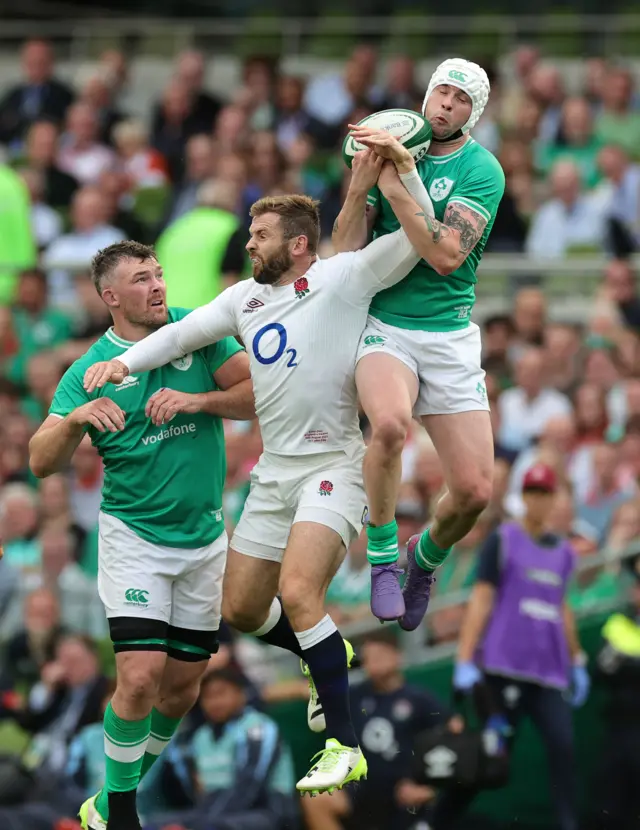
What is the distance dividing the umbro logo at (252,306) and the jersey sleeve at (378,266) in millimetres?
428

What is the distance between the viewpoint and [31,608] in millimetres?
12414

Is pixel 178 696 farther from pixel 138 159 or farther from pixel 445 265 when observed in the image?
pixel 138 159

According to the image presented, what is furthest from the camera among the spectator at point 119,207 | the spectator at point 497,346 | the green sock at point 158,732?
the spectator at point 119,207

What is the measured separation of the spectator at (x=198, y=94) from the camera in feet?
56.0

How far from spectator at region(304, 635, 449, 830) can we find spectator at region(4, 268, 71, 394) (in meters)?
4.17

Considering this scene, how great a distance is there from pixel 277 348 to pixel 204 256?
5190mm

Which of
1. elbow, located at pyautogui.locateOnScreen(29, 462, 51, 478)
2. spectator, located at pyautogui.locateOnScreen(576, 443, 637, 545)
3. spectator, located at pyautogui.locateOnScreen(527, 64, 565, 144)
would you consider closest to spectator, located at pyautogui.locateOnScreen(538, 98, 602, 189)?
spectator, located at pyautogui.locateOnScreen(527, 64, 565, 144)

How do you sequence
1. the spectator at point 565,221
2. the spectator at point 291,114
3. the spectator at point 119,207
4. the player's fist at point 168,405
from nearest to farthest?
the player's fist at point 168,405
the spectator at point 565,221
the spectator at point 119,207
the spectator at point 291,114

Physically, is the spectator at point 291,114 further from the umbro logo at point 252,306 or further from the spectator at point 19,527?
the umbro logo at point 252,306

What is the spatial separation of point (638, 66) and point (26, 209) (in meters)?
6.26

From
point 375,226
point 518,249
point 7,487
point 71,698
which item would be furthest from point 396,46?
point 375,226

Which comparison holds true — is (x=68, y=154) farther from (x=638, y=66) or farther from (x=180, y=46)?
(x=638, y=66)

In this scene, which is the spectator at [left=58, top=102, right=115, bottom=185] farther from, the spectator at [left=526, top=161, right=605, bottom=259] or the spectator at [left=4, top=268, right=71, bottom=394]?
the spectator at [left=526, top=161, right=605, bottom=259]

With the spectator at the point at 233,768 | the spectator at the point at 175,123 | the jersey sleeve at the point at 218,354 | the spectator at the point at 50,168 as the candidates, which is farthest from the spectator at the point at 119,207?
the jersey sleeve at the point at 218,354
